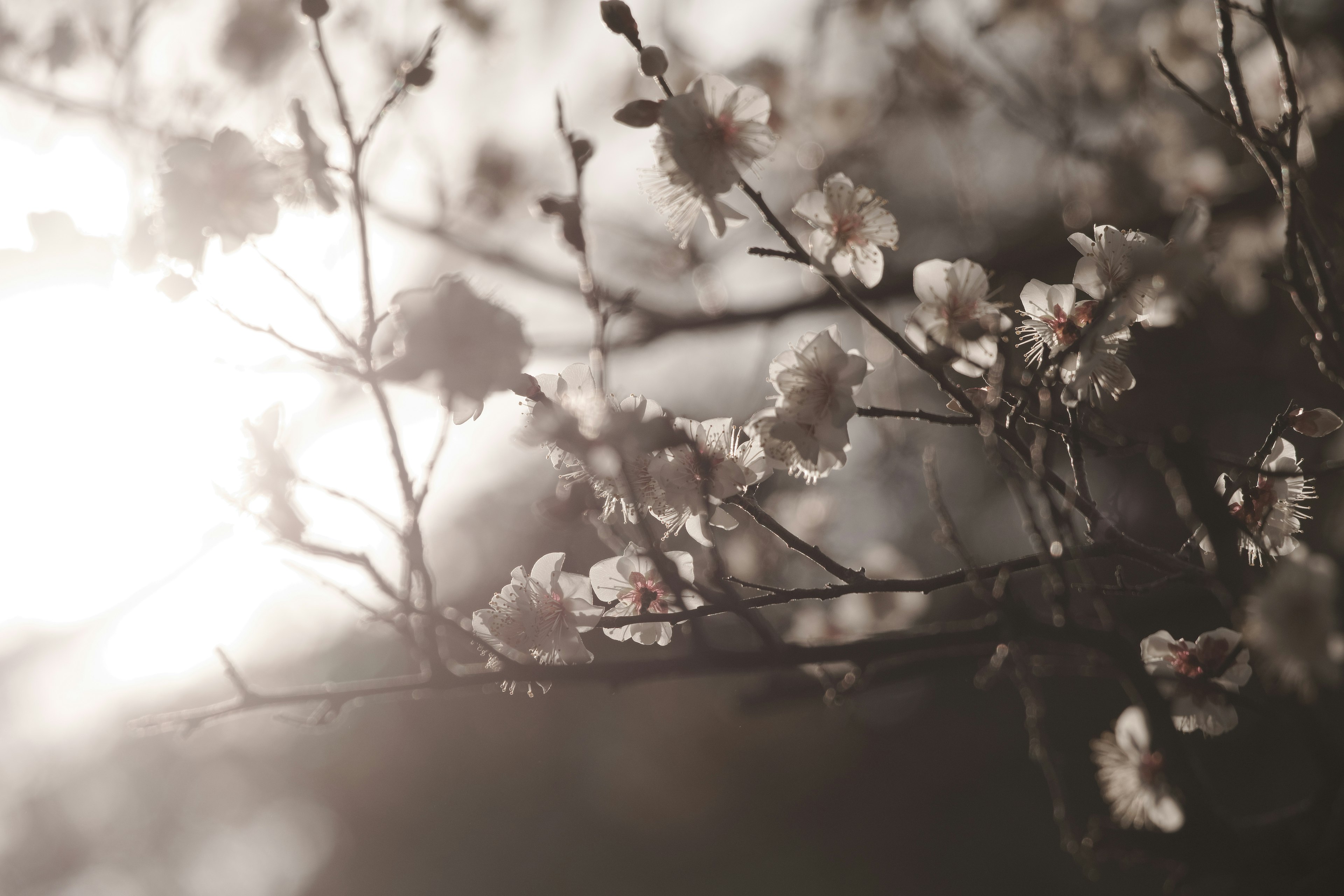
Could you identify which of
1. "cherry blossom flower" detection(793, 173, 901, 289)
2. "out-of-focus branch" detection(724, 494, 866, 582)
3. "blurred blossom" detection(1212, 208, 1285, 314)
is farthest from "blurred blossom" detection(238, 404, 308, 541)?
"blurred blossom" detection(1212, 208, 1285, 314)

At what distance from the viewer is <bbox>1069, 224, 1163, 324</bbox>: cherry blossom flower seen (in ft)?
3.48

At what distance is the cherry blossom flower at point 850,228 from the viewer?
1.35m

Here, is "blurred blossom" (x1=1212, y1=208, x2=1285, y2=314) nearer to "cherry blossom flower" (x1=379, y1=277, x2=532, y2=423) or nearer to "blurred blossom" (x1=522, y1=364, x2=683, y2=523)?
"blurred blossom" (x1=522, y1=364, x2=683, y2=523)

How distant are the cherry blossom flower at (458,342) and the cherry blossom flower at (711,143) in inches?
15.5

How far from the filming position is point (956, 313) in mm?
1250

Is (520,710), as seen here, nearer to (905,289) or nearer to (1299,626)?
(905,289)

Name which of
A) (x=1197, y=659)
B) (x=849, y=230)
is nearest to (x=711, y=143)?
(x=849, y=230)

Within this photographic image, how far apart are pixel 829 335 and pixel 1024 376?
0.38 m

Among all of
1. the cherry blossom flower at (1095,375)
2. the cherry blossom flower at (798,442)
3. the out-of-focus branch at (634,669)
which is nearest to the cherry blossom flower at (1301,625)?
the out-of-focus branch at (634,669)

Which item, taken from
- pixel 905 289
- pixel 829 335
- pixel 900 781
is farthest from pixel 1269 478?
pixel 900 781

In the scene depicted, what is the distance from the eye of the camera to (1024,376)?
1.33 metres

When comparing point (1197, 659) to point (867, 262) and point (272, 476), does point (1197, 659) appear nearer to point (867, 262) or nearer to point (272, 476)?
point (867, 262)

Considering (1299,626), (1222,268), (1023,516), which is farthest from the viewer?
(1222,268)

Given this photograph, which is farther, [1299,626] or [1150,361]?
[1150,361]
